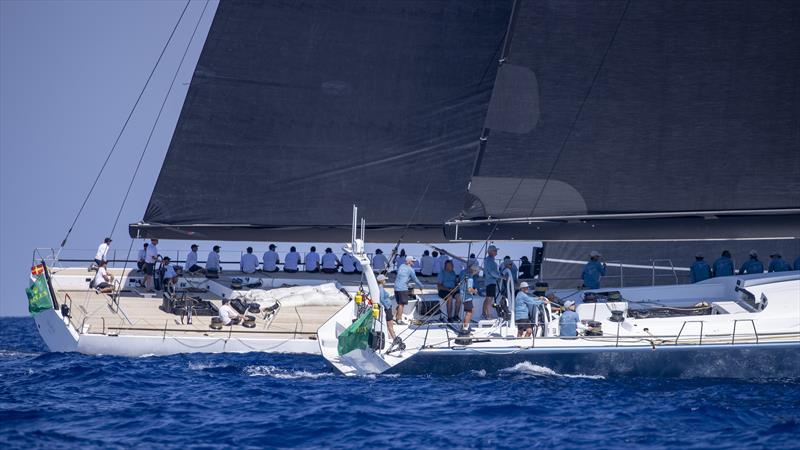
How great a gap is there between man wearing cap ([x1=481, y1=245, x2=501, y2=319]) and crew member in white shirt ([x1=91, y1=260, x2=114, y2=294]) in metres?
9.45

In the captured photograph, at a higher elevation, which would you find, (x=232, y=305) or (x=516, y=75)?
(x=516, y=75)

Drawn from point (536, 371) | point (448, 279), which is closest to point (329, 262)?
point (448, 279)

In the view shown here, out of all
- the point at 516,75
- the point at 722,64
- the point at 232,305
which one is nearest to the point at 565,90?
the point at 516,75

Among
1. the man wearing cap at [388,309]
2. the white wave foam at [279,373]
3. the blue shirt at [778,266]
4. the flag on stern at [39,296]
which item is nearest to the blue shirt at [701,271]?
the blue shirt at [778,266]

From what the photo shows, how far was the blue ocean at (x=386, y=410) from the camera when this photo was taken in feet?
43.2

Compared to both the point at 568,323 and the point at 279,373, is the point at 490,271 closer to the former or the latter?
the point at 568,323

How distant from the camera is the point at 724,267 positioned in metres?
20.4

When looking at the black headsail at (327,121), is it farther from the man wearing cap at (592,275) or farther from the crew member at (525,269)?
the man wearing cap at (592,275)

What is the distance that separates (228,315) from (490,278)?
19.1 ft

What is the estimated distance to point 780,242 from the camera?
80.6 feet

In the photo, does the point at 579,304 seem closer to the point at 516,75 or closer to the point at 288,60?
the point at 516,75

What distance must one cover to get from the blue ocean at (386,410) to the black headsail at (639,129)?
277cm

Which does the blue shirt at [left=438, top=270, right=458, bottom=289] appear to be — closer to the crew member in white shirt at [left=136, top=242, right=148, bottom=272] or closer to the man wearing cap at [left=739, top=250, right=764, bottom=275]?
the man wearing cap at [left=739, top=250, right=764, bottom=275]

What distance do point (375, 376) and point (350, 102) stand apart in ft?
26.6
